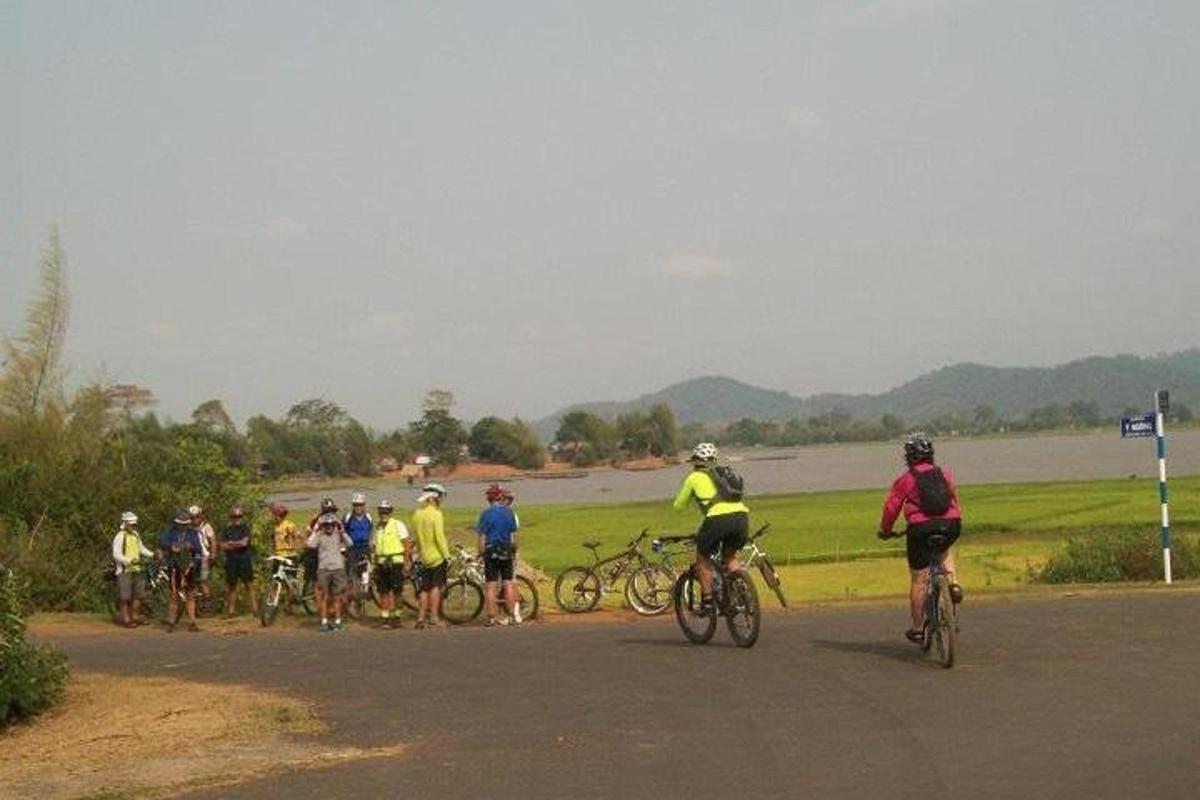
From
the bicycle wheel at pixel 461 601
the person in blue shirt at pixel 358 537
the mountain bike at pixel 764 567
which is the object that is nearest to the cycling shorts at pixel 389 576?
the bicycle wheel at pixel 461 601

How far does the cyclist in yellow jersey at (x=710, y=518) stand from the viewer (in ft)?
46.8

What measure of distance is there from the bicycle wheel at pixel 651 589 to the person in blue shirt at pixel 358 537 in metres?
4.23

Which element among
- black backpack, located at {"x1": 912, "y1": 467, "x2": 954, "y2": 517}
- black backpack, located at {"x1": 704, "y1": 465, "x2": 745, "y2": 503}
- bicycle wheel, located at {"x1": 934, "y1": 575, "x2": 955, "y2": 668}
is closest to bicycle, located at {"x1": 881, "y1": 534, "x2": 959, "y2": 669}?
bicycle wheel, located at {"x1": 934, "y1": 575, "x2": 955, "y2": 668}

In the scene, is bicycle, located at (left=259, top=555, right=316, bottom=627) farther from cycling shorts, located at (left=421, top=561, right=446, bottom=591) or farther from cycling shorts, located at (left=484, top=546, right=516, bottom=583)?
cycling shorts, located at (left=484, top=546, right=516, bottom=583)

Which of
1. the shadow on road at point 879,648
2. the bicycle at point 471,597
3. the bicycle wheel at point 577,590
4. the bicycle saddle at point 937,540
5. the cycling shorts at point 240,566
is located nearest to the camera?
the bicycle saddle at point 937,540

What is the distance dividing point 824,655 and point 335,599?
31.6ft

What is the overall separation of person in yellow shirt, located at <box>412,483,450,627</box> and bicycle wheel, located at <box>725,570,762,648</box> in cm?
632

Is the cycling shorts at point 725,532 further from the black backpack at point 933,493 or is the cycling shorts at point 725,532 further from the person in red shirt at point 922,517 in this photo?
the black backpack at point 933,493

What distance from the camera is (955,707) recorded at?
10.4 m

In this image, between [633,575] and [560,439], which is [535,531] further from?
[560,439]

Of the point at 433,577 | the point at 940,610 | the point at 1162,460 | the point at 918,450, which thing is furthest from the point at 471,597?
the point at 1162,460

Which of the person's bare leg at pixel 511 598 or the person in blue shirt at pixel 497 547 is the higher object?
the person in blue shirt at pixel 497 547

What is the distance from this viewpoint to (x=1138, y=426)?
71.4 ft

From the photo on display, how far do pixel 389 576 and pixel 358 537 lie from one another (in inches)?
63.5
